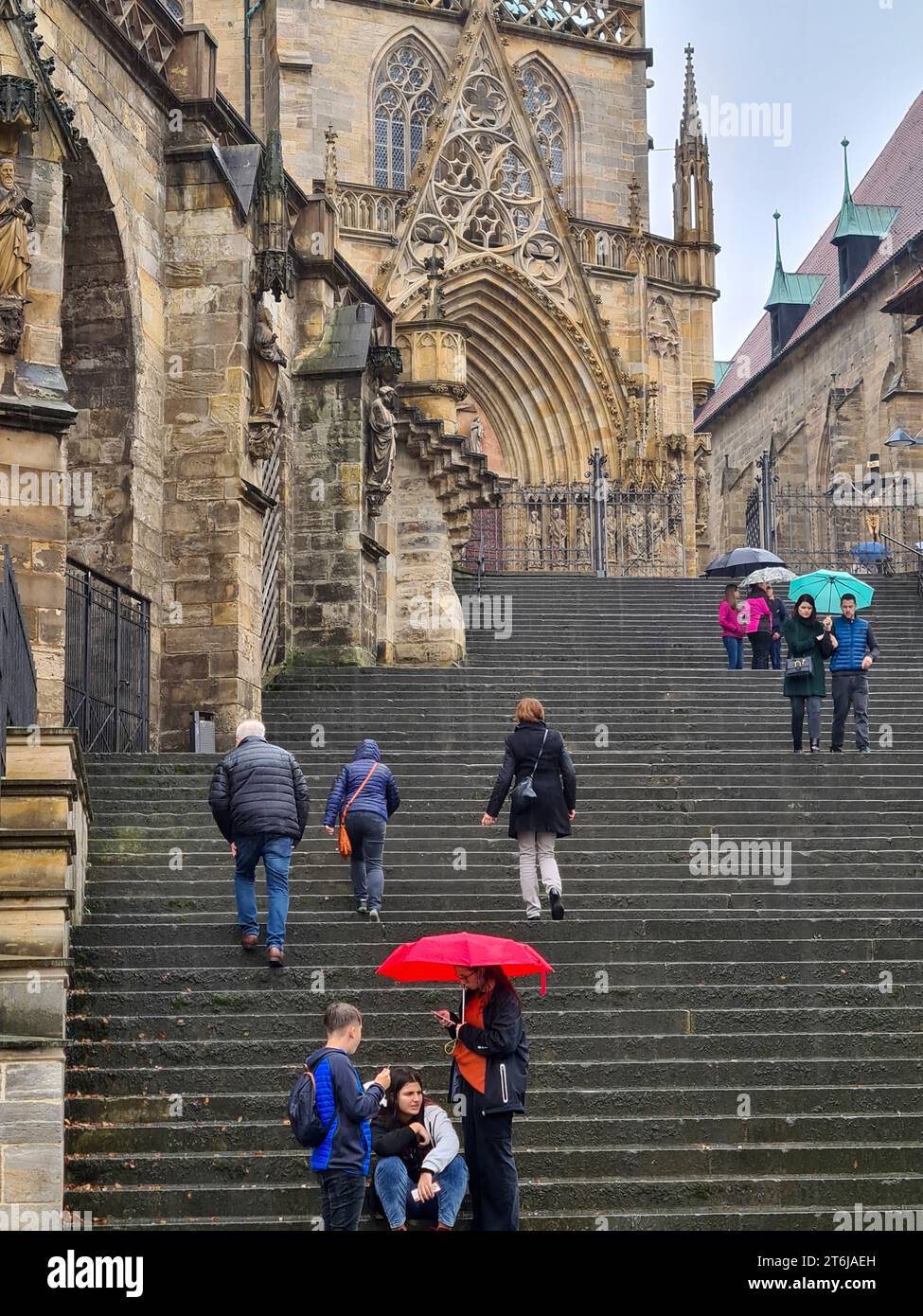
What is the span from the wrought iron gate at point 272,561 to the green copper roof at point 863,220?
99.7ft

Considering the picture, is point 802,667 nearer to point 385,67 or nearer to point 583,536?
point 583,536

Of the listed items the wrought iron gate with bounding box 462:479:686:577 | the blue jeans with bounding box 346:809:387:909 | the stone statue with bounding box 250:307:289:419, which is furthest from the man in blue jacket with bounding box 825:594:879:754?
the wrought iron gate with bounding box 462:479:686:577

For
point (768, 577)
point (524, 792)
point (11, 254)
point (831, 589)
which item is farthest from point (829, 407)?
point (524, 792)

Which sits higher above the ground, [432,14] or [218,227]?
[432,14]

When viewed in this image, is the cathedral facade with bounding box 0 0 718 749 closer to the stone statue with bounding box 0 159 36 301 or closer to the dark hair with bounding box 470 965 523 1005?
the stone statue with bounding box 0 159 36 301

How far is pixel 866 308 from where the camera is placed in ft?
170

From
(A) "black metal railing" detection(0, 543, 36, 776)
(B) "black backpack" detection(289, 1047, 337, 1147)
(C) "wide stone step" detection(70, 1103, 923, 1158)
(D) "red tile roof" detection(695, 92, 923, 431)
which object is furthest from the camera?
(D) "red tile roof" detection(695, 92, 923, 431)

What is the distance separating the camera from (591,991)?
13.1 m

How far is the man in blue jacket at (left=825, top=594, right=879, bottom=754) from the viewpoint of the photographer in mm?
19906

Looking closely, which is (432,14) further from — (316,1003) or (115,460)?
(316,1003)

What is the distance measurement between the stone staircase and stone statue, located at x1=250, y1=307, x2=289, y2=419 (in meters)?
4.12
